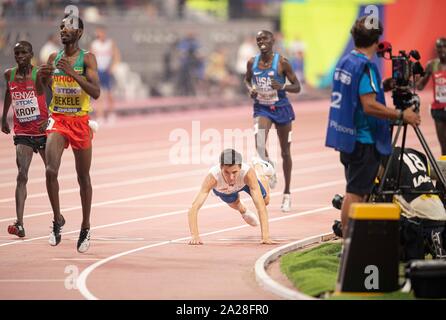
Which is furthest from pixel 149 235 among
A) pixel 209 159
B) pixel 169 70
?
pixel 169 70

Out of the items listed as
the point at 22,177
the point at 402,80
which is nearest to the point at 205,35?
Answer: the point at 22,177

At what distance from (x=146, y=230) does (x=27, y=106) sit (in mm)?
2040

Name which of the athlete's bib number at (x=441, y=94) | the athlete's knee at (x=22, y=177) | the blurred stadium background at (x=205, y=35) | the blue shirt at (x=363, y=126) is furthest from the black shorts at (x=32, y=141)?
the blurred stadium background at (x=205, y=35)

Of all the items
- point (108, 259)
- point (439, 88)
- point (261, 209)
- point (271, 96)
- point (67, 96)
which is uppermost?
point (67, 96)

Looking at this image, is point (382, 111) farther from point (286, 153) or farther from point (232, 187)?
point (286, 153)

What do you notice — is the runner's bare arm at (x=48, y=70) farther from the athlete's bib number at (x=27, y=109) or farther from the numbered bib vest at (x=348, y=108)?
the numbered bib vest at (x=348, y=108)

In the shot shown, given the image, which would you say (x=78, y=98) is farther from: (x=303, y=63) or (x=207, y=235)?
(x=303, y=63)

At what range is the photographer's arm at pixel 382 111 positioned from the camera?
32.8ft

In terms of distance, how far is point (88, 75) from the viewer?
12.0 metres

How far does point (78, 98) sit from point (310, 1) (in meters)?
32.4

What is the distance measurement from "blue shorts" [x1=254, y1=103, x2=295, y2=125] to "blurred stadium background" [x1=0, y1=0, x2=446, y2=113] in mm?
18509

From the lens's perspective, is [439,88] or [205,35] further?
[205,35]
